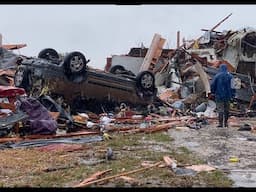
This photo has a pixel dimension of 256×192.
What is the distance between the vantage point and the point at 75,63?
1228cm

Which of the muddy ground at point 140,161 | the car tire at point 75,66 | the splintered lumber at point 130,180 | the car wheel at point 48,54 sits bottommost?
the muddy ground at point 140,161

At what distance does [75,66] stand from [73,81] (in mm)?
463

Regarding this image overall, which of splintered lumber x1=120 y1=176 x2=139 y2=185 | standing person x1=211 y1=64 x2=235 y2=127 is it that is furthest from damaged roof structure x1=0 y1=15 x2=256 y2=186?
splintered lumber x1=120 y1=176 x2=139 y2=185

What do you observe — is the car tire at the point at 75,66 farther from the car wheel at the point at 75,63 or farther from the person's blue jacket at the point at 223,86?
the person's blue jacket at the point at 223,86

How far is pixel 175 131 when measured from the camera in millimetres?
10492

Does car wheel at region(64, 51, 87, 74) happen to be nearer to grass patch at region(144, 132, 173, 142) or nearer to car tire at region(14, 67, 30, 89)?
car tire at region(14, 67, 30, 89)

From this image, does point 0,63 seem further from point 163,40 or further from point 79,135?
point 79,135

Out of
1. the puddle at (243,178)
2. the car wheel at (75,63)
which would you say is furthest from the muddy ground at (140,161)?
the car wheel at (75,63)

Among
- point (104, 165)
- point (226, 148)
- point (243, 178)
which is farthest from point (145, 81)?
point (243, 178)

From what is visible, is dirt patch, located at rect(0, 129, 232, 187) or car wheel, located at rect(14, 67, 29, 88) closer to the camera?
dirt patch, located at rect(0, 129, 232, 187)

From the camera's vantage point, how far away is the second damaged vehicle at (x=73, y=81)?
40.1 ft

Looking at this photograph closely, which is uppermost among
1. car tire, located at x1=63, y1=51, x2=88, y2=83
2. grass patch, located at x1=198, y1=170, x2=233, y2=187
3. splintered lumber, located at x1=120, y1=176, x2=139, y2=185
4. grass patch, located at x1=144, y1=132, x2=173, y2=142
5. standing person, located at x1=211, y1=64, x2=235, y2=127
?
car tire, located at x1=63, y1=51, x2=88, y2=83

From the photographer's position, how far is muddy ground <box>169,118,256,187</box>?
569 cm
